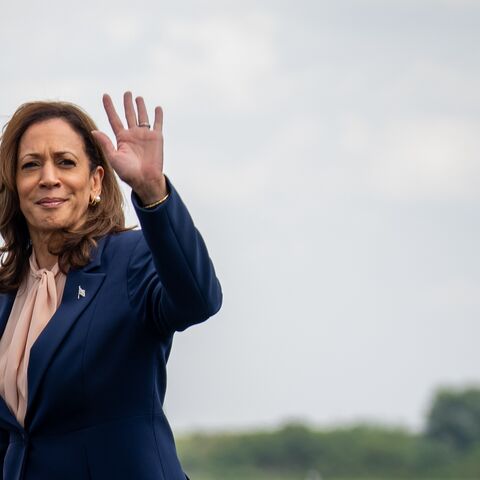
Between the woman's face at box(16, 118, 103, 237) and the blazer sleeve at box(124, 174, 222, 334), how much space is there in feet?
1.47

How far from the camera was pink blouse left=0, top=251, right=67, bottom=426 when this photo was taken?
17.0ft

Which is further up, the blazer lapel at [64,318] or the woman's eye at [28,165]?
the woman's eye at [28,165]

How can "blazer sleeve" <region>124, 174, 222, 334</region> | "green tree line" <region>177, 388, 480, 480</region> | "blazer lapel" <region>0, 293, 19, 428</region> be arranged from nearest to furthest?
"blazer sleeve" <region>124, 174, 222, 334</region>, "blazer lapel" <region>0, 293, 19, 428</region>, "green tree line" <region>177, 388, 480, 480</region>

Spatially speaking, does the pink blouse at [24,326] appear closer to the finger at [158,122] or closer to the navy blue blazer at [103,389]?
the navy blue blazer at [103,389]

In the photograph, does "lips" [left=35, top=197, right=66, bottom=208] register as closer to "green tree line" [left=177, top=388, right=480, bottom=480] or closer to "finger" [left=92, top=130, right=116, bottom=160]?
"finger" [left=92, top=130, right=116, bottom=160]

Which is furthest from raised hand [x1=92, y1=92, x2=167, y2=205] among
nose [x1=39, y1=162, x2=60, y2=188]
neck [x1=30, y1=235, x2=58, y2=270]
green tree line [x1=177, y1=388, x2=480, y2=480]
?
green tree line [x1=177, y1=388, x2=480, y2=480]

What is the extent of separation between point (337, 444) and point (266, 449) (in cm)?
197

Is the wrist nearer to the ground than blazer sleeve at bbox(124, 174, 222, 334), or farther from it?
farther from it

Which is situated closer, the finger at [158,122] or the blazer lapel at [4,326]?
the finger at [158,122]

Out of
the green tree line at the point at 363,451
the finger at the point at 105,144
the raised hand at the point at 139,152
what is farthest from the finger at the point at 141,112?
the green tree line at the point at 363,451

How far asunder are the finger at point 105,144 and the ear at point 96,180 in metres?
0.36

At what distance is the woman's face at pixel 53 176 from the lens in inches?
209

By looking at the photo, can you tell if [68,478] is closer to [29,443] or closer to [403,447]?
[29,443]

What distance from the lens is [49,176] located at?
527 cm
